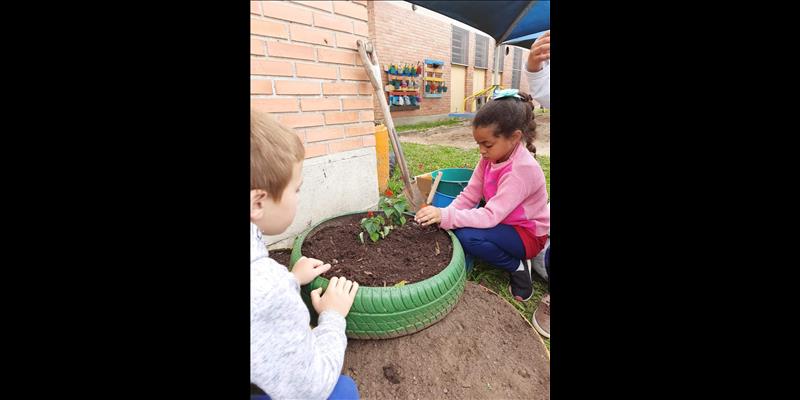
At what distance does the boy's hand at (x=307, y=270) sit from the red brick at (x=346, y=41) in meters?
1.53

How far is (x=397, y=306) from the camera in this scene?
1.25m

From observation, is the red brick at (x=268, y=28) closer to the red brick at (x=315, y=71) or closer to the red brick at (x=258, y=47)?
the red brick at (x=258, y=47)

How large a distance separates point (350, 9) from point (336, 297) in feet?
6.40

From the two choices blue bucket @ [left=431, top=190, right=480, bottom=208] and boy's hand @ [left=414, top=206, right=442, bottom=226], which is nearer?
boy's hand @ [left=414, top=206, right=442, bottom=226]

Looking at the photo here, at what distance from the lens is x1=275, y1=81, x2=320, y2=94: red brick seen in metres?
1.85

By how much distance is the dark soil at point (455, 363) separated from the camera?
47.9 inches

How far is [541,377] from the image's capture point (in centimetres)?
133

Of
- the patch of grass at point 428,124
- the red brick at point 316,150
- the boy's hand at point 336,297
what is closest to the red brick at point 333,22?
the red brick at point 316,150

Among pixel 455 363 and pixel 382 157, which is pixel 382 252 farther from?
pixel 382 157

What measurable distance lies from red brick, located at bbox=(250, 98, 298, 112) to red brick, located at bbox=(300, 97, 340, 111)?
0.07 meters

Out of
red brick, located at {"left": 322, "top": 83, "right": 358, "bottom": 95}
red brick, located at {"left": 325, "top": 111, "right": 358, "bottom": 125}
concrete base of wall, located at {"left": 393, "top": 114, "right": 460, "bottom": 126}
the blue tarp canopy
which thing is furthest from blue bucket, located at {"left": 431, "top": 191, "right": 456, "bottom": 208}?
concrete base of wall, located at {"left": 393, "top": 114, "right": 460, "bottom": 126}

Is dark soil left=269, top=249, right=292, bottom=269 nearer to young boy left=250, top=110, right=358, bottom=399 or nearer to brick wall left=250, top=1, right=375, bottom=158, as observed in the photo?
brick wall left=250, top=1, right=375, bottom=158
